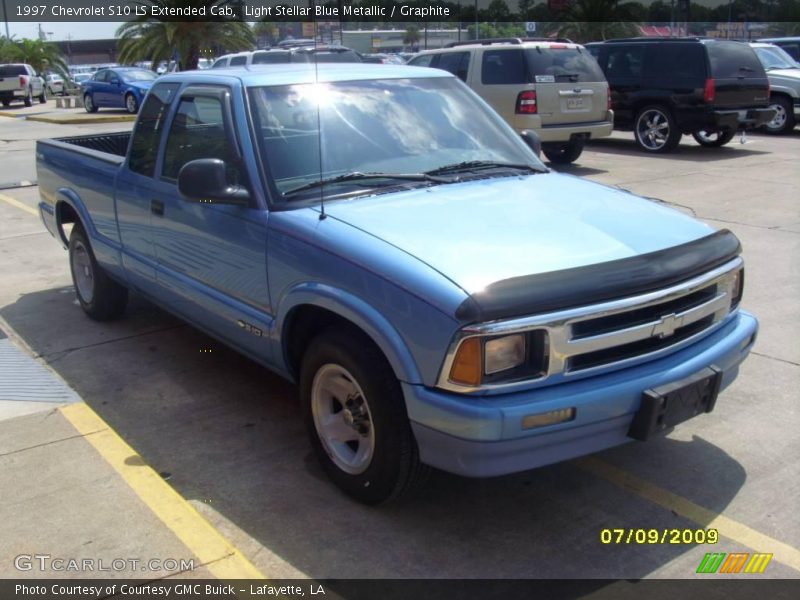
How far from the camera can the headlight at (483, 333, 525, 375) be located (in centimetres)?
303

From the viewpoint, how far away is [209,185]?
13.0ft

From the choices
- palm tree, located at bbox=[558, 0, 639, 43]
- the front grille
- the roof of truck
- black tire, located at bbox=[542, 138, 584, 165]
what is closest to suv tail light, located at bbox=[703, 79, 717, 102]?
black tire, located at bbox=[542, 138, 584, 165]

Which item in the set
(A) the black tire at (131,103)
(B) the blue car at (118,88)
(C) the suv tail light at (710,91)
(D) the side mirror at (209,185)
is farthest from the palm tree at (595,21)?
(D) the side mirror at (209,185)

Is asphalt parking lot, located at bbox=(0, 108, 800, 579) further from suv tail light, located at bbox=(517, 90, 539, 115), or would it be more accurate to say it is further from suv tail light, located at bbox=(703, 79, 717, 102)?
suv tail light, located at bbox=(703, 79, 717, 102)

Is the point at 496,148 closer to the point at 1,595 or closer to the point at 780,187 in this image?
the point at 1,595

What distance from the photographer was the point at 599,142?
16828 millimetres

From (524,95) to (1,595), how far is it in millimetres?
10814

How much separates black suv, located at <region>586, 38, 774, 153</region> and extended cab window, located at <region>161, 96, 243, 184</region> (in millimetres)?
11088

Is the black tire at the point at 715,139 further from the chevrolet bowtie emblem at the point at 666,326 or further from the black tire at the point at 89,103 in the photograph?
the black tire at the point at 89,103

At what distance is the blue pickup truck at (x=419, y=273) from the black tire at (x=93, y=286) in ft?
3.42

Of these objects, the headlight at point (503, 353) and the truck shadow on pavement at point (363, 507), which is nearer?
the headlight at point (503, 353)

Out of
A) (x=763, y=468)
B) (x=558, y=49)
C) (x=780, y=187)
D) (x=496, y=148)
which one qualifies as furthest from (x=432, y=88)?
(x=558, y=49)

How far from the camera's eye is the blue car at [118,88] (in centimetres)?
2670

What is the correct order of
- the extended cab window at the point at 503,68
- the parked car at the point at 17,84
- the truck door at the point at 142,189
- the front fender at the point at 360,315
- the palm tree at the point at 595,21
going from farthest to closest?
1. the palm tree at the point at 595,21
2. the parked car at the point at 17,84
3. the extended cab window at the point at 503,68
4. the truck door at the point at 142,189
5. the front fender at the point at 360,315
